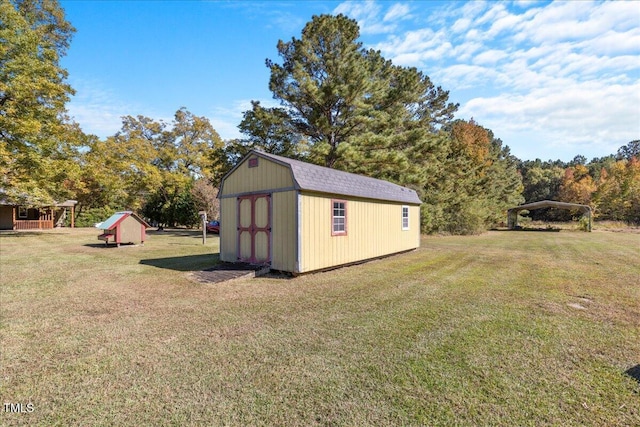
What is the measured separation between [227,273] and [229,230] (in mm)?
2177

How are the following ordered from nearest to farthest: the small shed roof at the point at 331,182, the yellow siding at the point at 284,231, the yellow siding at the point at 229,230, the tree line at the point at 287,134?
the yellow siding at the point at 284,231 < the small shed roof at the point at 331,182 < the yellow siding at the point at 229,230 < the tree line at the point at 287,134

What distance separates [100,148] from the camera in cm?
2338

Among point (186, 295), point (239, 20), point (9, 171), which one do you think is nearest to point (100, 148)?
point (9, 171)

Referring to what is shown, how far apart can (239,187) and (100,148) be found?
67.6 feet

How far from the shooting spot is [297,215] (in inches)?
301

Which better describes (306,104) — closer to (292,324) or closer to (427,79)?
(427,79)

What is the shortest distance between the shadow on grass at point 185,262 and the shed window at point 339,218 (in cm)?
416

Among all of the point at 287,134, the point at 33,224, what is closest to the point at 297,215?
the point at 287,134

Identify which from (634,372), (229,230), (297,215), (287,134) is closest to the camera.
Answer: (634,372)

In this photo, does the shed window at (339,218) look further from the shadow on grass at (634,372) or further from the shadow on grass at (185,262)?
the shadow on grass at (634,372)

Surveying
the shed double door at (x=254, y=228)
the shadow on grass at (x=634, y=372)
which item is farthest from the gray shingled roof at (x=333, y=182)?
the shadow on grass at (x=634, y=372)

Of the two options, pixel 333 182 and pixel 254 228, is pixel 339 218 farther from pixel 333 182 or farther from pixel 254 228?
pixel 254 228

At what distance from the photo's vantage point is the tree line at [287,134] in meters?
17.1

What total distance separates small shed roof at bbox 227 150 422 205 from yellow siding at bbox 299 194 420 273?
0.26 metres
